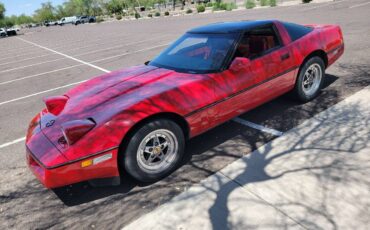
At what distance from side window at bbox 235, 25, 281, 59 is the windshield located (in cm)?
23

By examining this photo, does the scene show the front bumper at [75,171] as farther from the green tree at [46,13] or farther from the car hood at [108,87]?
the green tree at [46,13]

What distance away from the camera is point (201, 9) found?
128ft

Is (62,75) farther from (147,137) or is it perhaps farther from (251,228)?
(251,228)

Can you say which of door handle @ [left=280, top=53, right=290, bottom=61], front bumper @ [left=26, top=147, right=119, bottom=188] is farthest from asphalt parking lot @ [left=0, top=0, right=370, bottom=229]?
door handle @ [left=280, top=53, right=290, bottom=61]

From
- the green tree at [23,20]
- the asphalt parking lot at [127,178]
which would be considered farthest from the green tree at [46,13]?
the asphalt parking lot at [127,178]

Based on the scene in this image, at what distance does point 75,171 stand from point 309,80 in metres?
3.79

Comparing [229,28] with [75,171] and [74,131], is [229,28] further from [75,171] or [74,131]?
[75,171]

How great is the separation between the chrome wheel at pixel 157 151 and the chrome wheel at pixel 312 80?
8.28 ft

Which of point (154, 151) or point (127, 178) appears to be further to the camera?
point (127, 178)

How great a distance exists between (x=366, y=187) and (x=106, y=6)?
10491cm

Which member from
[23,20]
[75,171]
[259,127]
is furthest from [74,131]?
[23,20]

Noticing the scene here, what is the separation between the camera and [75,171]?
2832mm

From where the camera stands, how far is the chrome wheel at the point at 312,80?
4762mm

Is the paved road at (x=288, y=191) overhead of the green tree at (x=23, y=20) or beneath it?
beneath
